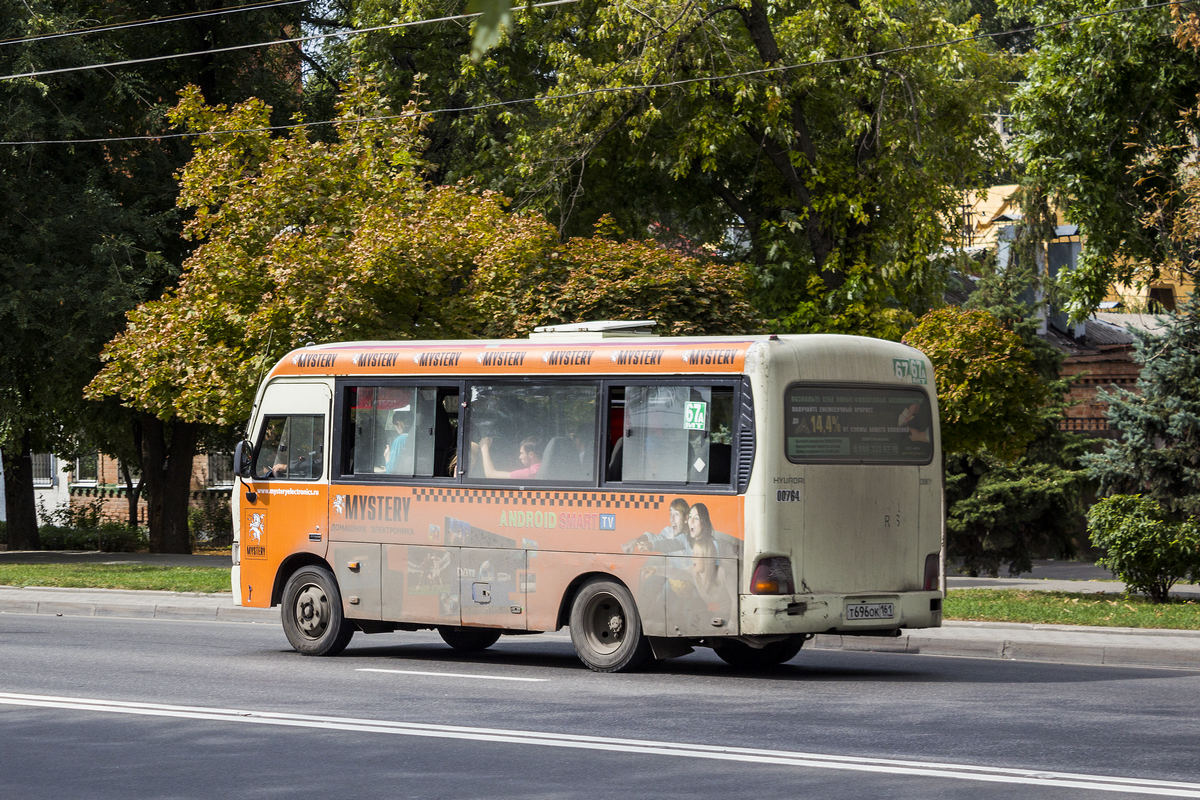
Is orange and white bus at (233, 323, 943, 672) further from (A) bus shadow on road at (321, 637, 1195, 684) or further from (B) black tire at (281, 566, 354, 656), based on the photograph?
(A) bus shadow on road at (321, 637, 1195, 684)

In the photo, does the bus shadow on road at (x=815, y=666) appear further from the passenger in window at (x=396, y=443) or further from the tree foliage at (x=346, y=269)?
the tree foliage at (x=346, y=269)

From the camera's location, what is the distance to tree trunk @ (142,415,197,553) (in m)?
32.8

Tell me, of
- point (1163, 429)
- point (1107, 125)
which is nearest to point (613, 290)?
point (1107, 125)

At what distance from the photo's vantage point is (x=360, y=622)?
1505cm

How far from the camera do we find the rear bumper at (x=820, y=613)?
12594mm

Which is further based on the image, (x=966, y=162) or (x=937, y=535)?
(x=966, y=162)

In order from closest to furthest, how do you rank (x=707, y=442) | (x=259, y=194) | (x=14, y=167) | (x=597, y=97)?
(x=707, y=442) → (x=259, y=194) → (x=597, y=97) → (x=14, y=167)

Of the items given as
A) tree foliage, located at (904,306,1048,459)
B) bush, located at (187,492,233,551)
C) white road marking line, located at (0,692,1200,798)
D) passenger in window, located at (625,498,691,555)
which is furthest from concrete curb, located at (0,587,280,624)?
bush, located at (187,492,233,551)

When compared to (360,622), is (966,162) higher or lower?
higher

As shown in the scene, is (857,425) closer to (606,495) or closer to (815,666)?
(606,495)

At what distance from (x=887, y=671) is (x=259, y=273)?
11100 millimetres

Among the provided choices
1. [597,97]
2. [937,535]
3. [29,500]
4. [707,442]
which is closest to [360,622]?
[707,442]

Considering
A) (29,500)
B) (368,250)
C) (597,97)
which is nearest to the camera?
(368,250)

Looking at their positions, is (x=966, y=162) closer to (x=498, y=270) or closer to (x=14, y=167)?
(x=498, y=270)
